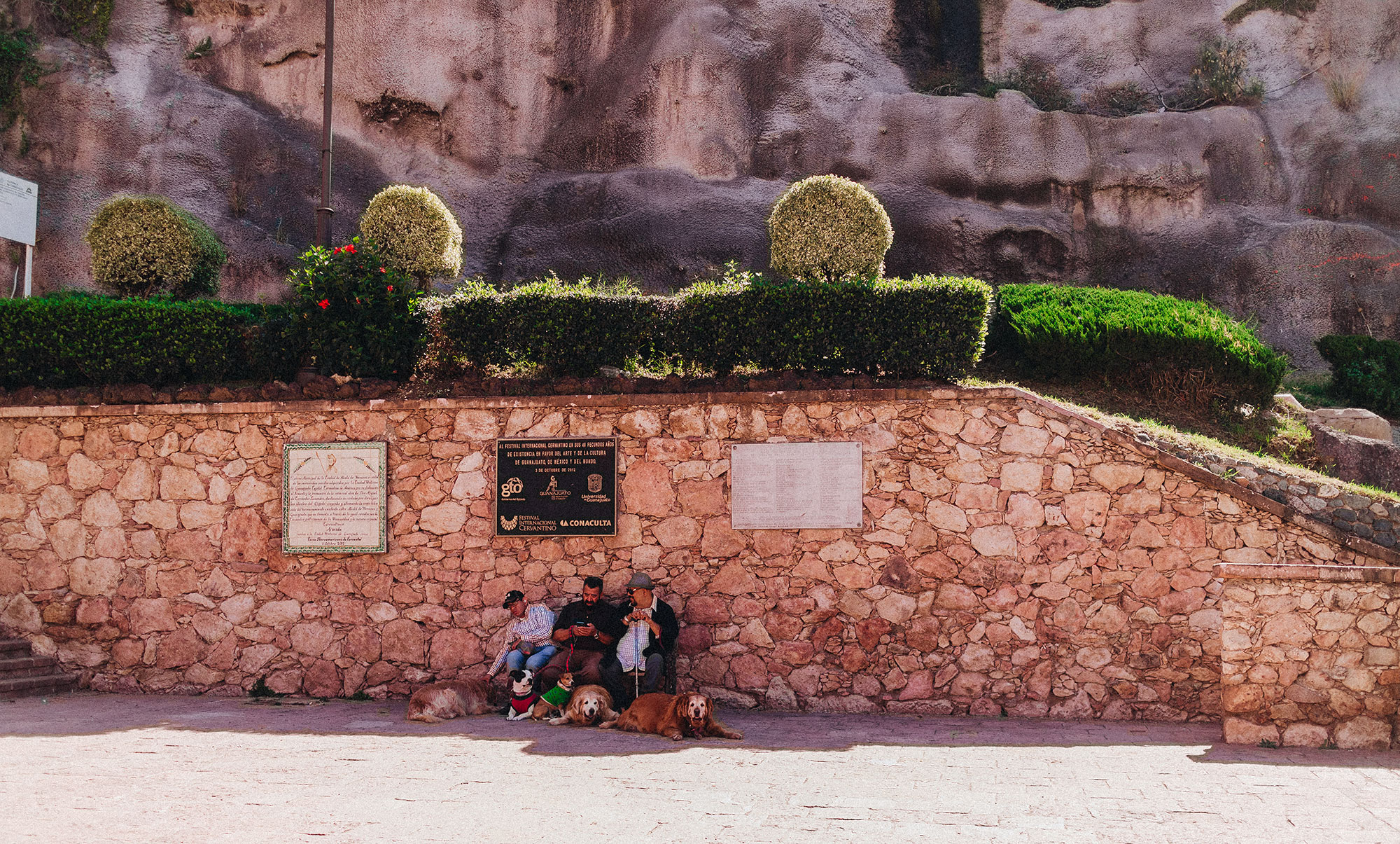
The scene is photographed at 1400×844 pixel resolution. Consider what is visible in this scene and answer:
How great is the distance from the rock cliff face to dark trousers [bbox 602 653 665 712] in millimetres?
8360

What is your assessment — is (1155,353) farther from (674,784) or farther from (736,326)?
(674,784)

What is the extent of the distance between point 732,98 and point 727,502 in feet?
32.1

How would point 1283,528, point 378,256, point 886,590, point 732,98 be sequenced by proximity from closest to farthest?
point 1283,528 < point 886,590 < point 378,256 < point 732,98

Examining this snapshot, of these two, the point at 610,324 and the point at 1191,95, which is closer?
the point at 610,324

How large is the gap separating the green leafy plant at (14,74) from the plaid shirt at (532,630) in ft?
42.5

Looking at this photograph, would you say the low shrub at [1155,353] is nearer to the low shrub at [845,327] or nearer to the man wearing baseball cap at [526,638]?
the low shrub at [845,327]

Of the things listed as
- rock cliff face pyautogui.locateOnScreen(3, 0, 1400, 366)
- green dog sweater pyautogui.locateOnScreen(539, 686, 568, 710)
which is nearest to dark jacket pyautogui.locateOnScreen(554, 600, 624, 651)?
green dog sweater pyautogui.locateOnScreen(539, 686, 568, 710)

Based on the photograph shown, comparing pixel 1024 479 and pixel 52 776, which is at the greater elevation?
pixel 1024 479

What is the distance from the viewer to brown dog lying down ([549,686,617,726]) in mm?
6844

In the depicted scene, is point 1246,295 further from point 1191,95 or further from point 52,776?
point 52,776

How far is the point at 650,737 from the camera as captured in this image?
6449mm

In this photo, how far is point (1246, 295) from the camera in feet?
47.2

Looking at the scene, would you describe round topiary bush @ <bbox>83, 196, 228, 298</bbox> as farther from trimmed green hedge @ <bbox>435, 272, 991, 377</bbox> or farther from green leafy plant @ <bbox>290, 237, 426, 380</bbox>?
trimmed green hedge @ <bbox>435, 272, 991, 377</bbox>

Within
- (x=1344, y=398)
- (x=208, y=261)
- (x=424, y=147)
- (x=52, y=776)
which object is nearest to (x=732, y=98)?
(x=424, y=147)
